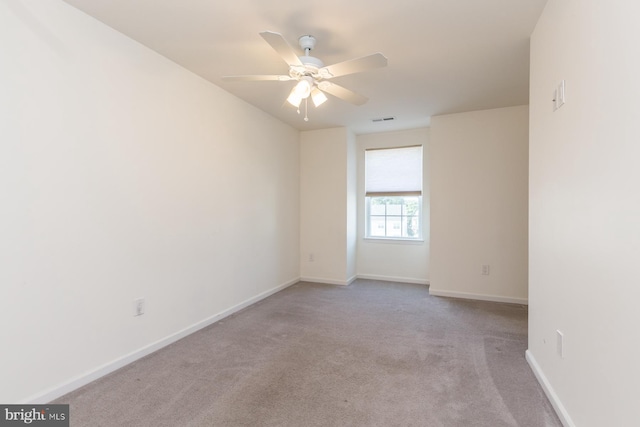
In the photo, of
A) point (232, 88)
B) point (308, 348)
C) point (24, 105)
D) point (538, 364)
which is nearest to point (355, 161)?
point (232, 88)

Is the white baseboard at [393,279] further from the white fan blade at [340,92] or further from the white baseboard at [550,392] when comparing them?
the white fan blade at [340,92]

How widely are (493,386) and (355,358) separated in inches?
37.6

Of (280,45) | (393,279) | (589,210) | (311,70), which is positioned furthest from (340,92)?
(393,279)

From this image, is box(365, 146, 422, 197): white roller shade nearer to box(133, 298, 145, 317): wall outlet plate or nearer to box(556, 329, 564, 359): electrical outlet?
box(556, 329, 564, 359): electrical outlet

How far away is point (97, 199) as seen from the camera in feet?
6.80

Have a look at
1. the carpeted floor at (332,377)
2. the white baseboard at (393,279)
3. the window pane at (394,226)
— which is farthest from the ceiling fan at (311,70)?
the white baseboard at (393,279)

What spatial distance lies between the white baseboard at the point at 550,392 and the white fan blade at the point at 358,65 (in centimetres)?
222

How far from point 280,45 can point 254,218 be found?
234 centimetres

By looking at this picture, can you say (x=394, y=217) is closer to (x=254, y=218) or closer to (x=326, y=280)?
(x=326, y=280)

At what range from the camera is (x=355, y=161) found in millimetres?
5078

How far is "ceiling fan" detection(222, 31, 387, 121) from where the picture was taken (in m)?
1.86

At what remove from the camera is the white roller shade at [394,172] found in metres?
4.79

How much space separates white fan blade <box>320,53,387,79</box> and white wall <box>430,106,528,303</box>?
255 centimetres

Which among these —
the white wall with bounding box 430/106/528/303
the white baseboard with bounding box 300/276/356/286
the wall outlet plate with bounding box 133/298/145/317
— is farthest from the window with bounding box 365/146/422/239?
the wall outlet plate with bounding box 133/298/145/317
